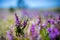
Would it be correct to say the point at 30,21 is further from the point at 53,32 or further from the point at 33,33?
the point at 53,32

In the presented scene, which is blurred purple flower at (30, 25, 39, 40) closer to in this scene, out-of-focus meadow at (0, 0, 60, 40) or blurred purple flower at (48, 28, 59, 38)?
out-of-focus meadow at (0, 0, 60, 40)

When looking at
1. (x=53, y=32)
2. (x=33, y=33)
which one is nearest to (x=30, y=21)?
(x=33, y=33)

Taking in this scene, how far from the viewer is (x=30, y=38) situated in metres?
1.08

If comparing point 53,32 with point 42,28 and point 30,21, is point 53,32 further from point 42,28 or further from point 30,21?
point 30,21

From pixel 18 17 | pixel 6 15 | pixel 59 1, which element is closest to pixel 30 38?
pixel 18 17

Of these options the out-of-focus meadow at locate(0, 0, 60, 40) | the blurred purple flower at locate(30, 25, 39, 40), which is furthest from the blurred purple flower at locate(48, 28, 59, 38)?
the blurred purple flower at locate(30, 25, 39, 40)

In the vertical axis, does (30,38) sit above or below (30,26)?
below

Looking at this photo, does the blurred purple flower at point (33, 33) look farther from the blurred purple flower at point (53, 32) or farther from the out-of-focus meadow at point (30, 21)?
the blurred purple flower at point (53, 32)

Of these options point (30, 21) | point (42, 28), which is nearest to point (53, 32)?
point (42, 28)

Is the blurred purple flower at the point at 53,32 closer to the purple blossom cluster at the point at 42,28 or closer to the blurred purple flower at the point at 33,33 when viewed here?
the purple blossom cluster at the point at 42,28

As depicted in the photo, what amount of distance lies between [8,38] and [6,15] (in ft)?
0.77

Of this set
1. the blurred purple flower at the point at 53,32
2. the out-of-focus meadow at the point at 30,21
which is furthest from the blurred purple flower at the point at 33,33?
the blurred purple flower at the point at 53,32

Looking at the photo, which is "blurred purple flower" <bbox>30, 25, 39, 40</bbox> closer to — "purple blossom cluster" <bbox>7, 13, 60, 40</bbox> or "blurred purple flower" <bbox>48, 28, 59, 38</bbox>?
"purple blossom cluster" <bbox>7, 13, 60, 40</bbox>

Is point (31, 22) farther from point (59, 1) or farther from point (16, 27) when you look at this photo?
point (59, 1)
